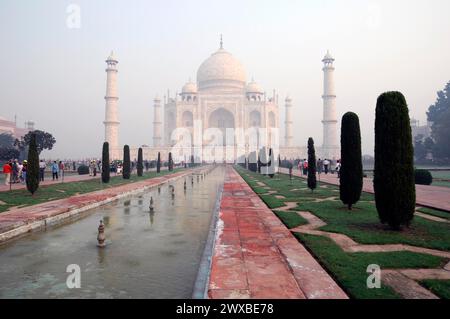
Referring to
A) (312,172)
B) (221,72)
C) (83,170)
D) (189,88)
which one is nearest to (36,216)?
(312,172)

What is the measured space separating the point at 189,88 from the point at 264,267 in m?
58.5

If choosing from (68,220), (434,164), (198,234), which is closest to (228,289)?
(198,234)

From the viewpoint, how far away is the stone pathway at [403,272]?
3.02m

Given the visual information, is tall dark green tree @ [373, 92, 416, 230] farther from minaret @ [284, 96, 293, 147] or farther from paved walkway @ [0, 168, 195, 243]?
minaret @ [284, 96, 293, 147]

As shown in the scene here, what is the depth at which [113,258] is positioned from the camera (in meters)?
4.42

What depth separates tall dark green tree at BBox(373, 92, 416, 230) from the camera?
5.69 m

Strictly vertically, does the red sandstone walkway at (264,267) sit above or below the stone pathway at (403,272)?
above

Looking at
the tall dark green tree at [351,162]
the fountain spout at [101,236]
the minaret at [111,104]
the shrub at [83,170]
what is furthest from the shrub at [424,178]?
the minaret at [111,104]

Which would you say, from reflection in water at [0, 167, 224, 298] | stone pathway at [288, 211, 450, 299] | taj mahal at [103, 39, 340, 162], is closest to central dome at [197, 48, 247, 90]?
taj mahal at [103, 39, 340, 162]

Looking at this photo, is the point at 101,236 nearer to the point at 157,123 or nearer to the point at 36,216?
the point at 36,216

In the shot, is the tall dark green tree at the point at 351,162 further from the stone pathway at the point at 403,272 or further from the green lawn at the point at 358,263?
the green lawn at the point at 358,263

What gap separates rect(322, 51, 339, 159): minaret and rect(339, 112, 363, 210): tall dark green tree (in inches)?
1660

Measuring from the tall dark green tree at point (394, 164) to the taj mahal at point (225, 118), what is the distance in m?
44.3

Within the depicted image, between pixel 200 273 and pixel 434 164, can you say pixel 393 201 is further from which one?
pixel 434 164
